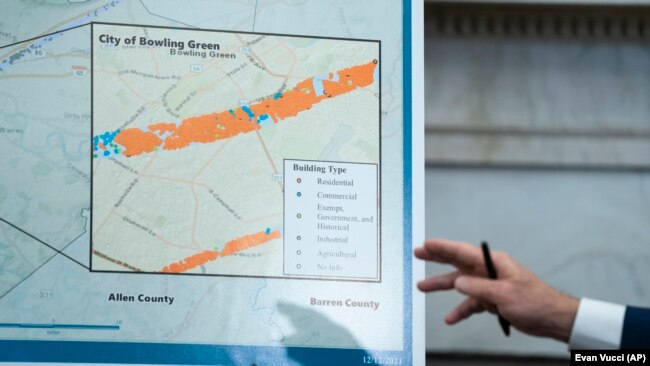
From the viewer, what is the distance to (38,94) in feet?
13.5

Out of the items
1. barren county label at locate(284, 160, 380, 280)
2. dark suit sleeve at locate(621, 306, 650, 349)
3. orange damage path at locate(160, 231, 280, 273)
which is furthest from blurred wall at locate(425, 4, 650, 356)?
dark suit sleeve at locate(621, 306, 650, 349)

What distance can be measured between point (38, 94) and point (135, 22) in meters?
0.42

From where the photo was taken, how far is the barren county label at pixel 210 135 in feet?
13.4

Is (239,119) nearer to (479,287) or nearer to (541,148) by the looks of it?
(479,287)

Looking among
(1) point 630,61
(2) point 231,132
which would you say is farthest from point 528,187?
(2) point 231,132

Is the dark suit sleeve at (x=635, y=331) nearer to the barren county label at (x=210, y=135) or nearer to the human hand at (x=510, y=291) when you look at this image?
the human hand at (x=510, y=291)

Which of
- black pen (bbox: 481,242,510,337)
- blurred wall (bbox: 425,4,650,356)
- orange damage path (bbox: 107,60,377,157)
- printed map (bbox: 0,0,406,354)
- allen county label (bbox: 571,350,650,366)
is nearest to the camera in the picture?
black pen (bbox: 481,242,510,337)

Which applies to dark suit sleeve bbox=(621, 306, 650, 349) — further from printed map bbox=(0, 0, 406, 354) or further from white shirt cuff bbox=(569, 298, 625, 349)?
printed map bbox=(0, 0, 406, 354)

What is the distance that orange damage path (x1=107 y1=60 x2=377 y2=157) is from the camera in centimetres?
412

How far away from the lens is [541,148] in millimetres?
9344

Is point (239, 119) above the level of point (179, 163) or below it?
above

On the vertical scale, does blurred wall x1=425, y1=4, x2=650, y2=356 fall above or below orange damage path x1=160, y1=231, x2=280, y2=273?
above

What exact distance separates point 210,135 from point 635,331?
1552 mm

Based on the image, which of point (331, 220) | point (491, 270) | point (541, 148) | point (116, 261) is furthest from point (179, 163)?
point (541, 148)
